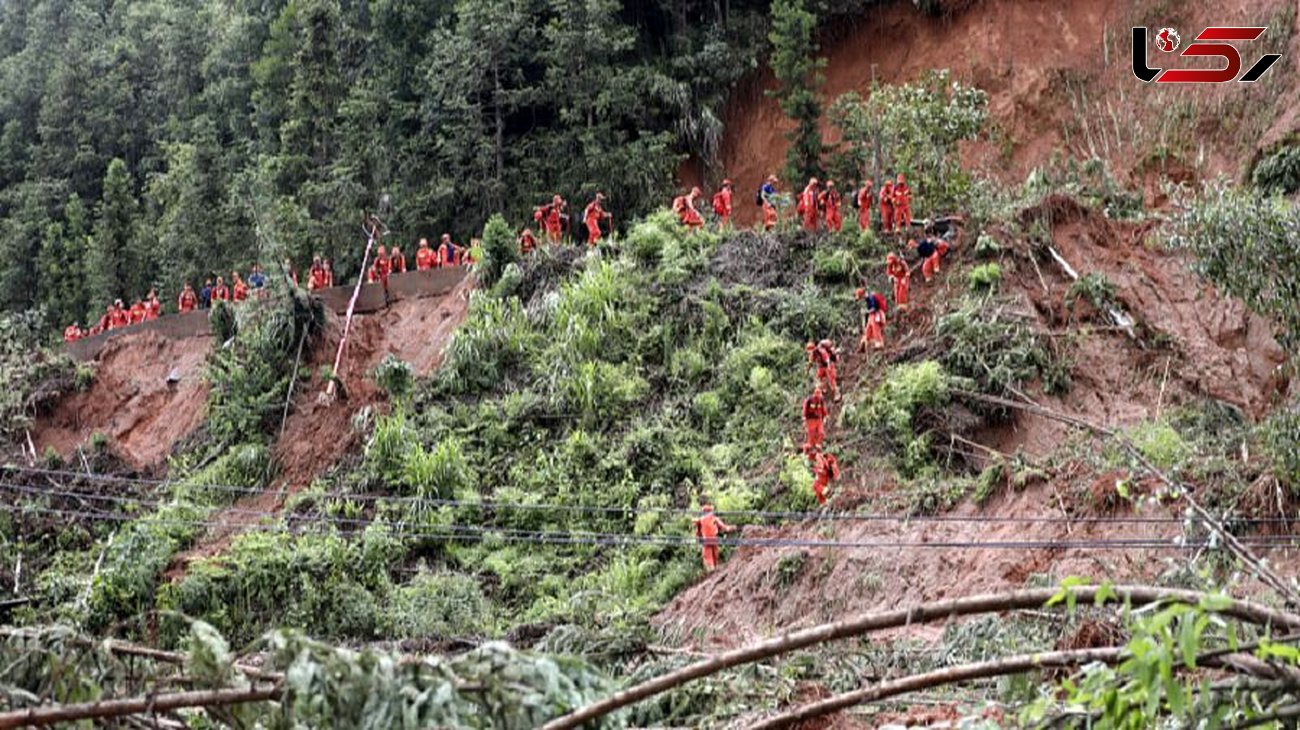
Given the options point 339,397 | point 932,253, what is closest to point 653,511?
point 932,253

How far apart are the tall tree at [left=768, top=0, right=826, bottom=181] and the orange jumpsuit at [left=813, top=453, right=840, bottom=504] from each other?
1162 cm

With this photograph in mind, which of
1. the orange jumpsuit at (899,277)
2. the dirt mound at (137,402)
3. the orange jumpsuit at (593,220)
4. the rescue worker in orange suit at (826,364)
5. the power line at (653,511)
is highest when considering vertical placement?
the orange jumpsuit at (593,220)

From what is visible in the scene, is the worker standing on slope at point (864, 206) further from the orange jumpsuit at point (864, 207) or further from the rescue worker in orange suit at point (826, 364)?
the rescue worker in orange suit at point (826, 364)

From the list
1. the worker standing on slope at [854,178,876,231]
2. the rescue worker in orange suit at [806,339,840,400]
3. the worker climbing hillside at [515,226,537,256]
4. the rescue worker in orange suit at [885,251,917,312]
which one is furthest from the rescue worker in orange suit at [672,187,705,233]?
the rescue worker in orange suit at [806,339,840,400]

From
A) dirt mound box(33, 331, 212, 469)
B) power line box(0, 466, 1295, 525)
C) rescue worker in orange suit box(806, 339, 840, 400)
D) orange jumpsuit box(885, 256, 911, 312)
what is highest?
orange jumpsuit box(885, 256, 911, 312)

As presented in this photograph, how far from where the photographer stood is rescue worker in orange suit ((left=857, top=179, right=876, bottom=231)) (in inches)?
1095

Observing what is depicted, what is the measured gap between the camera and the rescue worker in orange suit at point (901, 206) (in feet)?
89.5

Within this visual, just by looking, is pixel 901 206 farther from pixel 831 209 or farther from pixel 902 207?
pixel 831 209

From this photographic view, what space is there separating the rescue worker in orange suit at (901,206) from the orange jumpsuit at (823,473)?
636 centimetres

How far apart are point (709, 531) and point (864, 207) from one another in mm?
8497

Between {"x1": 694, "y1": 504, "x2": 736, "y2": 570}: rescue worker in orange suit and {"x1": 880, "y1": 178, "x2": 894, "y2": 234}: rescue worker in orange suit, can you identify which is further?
{"x1": 880, "y1": 178, "x2": 894, "y2": 234}: rescue worker in orange suit

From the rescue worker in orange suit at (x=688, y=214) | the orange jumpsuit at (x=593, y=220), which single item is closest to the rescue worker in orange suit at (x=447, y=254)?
the orange jumpsuit at (x=593, y=220)

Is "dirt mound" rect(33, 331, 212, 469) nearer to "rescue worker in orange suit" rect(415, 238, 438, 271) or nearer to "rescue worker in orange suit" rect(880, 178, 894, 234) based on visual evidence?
"rescue worker in orange suit" rect(415, 238, 438, 271)

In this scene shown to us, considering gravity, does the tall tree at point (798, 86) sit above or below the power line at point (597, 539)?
above
